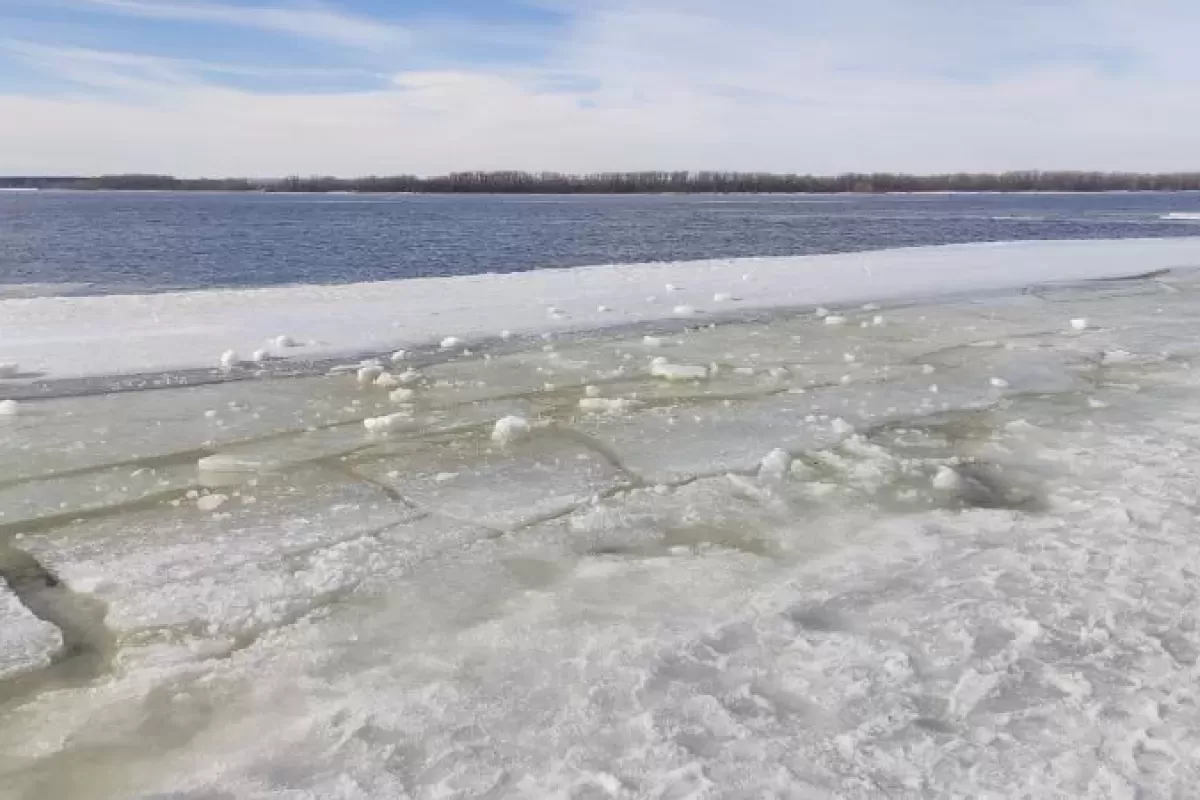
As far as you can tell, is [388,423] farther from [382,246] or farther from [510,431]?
[382,246]

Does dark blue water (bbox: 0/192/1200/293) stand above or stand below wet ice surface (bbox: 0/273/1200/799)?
below

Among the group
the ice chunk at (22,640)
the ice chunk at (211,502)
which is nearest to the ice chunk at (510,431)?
the ice chunk at (211,502)

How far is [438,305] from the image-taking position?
11359 mm

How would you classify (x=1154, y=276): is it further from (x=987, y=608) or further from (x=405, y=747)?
(x=405, y=747)

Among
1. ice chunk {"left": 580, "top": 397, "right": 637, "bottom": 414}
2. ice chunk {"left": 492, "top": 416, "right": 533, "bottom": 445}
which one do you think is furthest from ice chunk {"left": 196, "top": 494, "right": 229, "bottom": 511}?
ice chunk {"left": 580, "top": 397, "right": 637, "bottom": 414}

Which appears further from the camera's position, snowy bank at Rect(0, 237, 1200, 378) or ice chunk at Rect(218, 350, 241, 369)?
snowy bank at Rect(0, 237, 1200, 378)

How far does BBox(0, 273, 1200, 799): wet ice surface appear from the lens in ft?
7.35

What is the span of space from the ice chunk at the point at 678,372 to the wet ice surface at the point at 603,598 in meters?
0.84

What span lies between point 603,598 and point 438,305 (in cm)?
862

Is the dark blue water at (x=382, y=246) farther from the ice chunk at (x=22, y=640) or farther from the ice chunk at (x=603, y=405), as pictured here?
the ice chunk at (x=22, y=640)

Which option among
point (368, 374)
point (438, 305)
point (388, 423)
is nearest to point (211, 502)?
point (388, 423)

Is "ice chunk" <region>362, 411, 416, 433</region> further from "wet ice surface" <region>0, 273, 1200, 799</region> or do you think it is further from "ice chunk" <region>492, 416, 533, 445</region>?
"ice chunk" <region>492, 416, 533, 445</region>

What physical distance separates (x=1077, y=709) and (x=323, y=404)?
4.79m

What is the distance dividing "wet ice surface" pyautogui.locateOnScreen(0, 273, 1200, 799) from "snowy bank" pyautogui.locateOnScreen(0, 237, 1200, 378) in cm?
226
